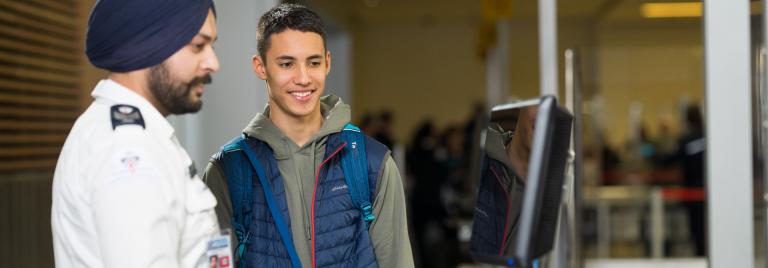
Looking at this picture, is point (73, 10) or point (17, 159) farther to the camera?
point (73, 10)

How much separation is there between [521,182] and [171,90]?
0.63 m

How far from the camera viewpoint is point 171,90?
1.56m

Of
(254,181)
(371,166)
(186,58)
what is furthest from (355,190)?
(186,58)

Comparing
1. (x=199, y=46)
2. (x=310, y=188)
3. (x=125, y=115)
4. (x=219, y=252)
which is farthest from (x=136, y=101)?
(x=310, y=188)

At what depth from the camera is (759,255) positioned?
3.08m

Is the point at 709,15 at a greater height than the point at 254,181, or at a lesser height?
greater

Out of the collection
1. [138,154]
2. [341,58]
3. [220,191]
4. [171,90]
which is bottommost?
[220,191]

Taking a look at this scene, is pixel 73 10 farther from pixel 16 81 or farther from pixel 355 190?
pixel 355 190

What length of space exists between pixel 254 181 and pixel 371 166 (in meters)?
0.26

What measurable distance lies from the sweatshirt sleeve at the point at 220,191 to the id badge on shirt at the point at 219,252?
0.33 m

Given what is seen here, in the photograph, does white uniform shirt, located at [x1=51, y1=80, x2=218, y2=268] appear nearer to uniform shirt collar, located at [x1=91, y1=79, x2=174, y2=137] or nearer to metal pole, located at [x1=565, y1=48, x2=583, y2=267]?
uniform shirt collar, located at [x1=91, y1=79, x2=174, y2=137]

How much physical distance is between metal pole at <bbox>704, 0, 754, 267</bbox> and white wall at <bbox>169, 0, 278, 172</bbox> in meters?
1.83

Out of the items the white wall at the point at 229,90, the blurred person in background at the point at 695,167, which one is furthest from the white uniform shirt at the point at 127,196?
the blurred person in background at the point at 695,167

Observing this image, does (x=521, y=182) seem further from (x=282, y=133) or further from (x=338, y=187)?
(x=282, y=133)
